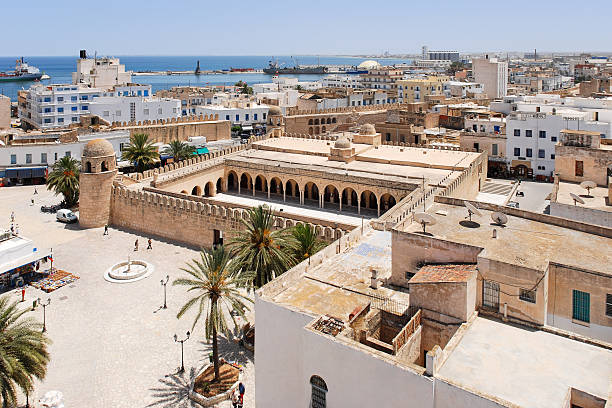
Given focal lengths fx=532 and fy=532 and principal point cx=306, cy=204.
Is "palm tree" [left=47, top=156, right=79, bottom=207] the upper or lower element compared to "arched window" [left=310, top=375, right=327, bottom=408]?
upper

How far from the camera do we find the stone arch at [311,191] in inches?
1419

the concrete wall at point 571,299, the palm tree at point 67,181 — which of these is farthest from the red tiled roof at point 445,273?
the palm tree at point 67,181

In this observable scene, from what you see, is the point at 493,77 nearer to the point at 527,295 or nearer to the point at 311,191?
the point at 311,191

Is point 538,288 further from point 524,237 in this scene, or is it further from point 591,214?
point 591,214

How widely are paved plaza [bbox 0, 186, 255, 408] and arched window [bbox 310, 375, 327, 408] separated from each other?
4.24 m

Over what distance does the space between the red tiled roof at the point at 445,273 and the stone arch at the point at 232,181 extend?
1096 inches

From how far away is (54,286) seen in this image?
22.4 m

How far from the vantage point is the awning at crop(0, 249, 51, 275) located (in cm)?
2189

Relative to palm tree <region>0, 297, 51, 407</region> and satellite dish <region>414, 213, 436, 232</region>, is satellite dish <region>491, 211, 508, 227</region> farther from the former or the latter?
palm tree <region>0, 297, 51, 407</region>

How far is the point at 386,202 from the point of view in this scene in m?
33.2

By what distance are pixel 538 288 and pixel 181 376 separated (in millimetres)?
10623

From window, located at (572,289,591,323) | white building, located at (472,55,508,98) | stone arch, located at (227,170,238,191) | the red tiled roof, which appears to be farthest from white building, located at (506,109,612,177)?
white building, located at (472,55,508,98)

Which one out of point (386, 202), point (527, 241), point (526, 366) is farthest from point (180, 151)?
point (526, 366)

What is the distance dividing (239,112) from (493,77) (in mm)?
43623
